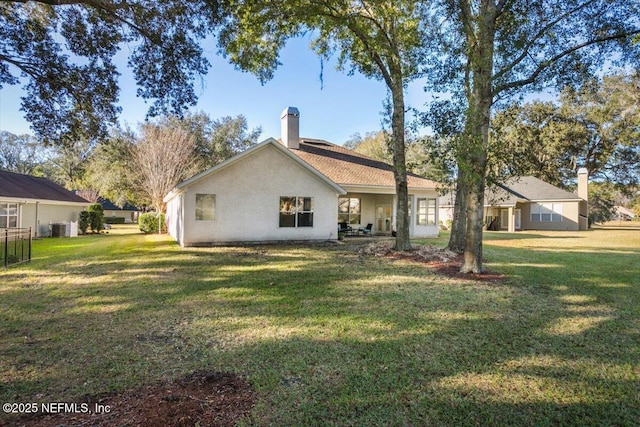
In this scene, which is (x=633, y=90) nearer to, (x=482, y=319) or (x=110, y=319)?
(x=482, y=319)

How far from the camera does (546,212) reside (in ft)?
106

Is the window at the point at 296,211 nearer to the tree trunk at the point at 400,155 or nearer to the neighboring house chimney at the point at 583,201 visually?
the tree trunk at the point at 400,155

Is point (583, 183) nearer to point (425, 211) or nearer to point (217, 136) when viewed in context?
point (425, 211)

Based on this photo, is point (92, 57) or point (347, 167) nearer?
point (92, 57)

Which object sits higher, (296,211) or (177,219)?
(296,211)

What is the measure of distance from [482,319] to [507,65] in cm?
770

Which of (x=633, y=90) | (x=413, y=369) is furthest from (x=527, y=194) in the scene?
(x=413, y=369)

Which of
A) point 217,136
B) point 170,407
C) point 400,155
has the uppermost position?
point 217,136

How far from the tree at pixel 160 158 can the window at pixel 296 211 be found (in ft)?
45.1

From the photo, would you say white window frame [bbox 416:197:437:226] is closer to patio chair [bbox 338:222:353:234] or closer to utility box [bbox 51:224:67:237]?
patio chair [bbox 338:222:353:234]

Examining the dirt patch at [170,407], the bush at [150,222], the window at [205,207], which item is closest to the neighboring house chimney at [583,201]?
the window at [205,207]

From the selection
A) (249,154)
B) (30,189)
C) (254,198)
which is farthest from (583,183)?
(30,189)

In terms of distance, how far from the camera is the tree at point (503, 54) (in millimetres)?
8820

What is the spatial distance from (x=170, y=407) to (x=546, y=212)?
36969 millimetres
